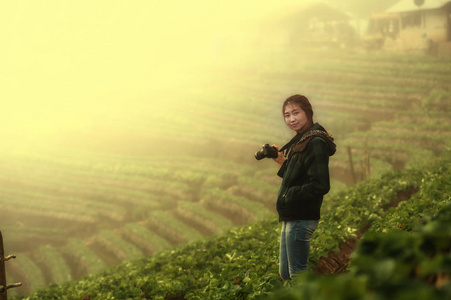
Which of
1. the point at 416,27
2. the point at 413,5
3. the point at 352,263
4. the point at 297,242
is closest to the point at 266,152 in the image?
the point at 297,242

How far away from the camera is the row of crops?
2318 millimetres

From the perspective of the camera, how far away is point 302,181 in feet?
18.3

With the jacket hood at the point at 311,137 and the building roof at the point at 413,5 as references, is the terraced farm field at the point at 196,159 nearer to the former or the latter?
the building roof at the point at 413,5

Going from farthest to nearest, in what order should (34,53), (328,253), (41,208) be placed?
1. (34,53)
2. (41,208)
3. (328,253)

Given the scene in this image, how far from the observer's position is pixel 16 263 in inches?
1117

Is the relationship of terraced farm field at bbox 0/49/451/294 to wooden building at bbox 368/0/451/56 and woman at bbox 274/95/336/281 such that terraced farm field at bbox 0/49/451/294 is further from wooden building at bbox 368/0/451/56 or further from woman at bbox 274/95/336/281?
woman at bbox 274/95/336/281

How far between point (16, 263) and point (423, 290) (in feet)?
101

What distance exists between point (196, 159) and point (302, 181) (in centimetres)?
3512

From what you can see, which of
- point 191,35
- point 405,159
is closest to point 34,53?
point 191,35

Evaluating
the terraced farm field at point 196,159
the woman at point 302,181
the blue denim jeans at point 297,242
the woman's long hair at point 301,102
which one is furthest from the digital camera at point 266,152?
the terraced farm field at point 196,159

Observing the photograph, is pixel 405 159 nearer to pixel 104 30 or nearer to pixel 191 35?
pixel 191 35

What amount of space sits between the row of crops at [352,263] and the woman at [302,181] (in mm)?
546

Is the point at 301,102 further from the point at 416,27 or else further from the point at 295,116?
the point at 416,27

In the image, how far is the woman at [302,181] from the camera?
5348 mm
